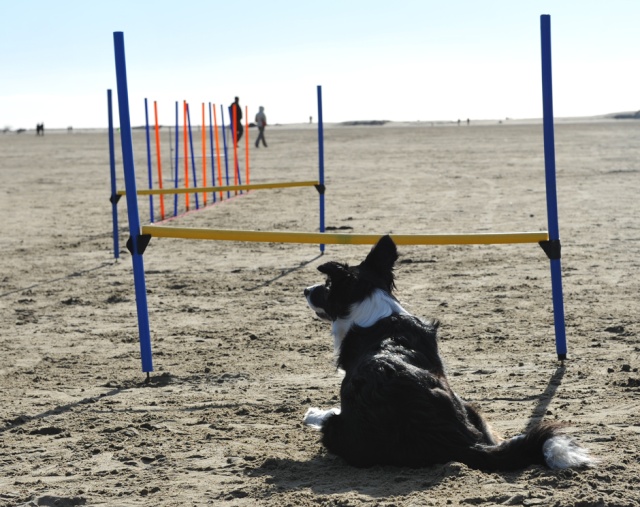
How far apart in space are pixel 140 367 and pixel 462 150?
29.4m

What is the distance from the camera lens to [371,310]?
16.6ft

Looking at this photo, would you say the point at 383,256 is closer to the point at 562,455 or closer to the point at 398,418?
the point at 398,418

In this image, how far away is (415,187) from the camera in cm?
2009

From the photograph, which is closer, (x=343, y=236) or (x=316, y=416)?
(x=316, y=416)

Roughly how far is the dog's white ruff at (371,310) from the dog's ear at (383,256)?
0.16m

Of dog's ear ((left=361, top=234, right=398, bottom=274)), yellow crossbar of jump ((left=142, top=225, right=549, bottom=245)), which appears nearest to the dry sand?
yellow crossbar of jump ((left=142, top=225, right=549, bottom=245))

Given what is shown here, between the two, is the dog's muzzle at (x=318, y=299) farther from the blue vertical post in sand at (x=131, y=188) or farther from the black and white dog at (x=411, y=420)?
the blue vertical post in sand at (x=131, y=188)

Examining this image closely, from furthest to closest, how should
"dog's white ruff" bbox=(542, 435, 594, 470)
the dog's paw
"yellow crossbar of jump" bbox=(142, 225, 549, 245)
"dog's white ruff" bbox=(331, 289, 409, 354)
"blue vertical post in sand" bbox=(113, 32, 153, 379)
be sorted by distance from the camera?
"yellow crossbar of jump" bbox=(142, 225, 549, 245)
"blue vertical post in sand" bbox=(113, 32, 153, 379)
the dog's paw
"dog's white ruff" bbox=(331, 289, 409, 354)
"dog's white ruff" bbox=(542, 435, 594, 470)

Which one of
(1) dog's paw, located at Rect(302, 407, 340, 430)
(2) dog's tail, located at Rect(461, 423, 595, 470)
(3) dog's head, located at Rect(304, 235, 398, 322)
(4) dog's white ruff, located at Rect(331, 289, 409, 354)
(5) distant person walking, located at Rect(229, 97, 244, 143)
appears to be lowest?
(1) dog's paw, located at Rect(302, 407, 340, 430)

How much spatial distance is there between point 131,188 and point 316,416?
7.42 ft

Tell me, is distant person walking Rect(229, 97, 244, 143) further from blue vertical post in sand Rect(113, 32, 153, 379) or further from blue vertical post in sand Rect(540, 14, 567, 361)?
blue vertical post in sand Rect(540, 14, 567, 361)

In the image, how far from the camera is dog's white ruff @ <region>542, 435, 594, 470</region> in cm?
407

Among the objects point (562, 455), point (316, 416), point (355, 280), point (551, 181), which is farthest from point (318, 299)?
A: point (551, 181)

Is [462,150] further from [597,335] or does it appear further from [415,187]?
[597,335]
